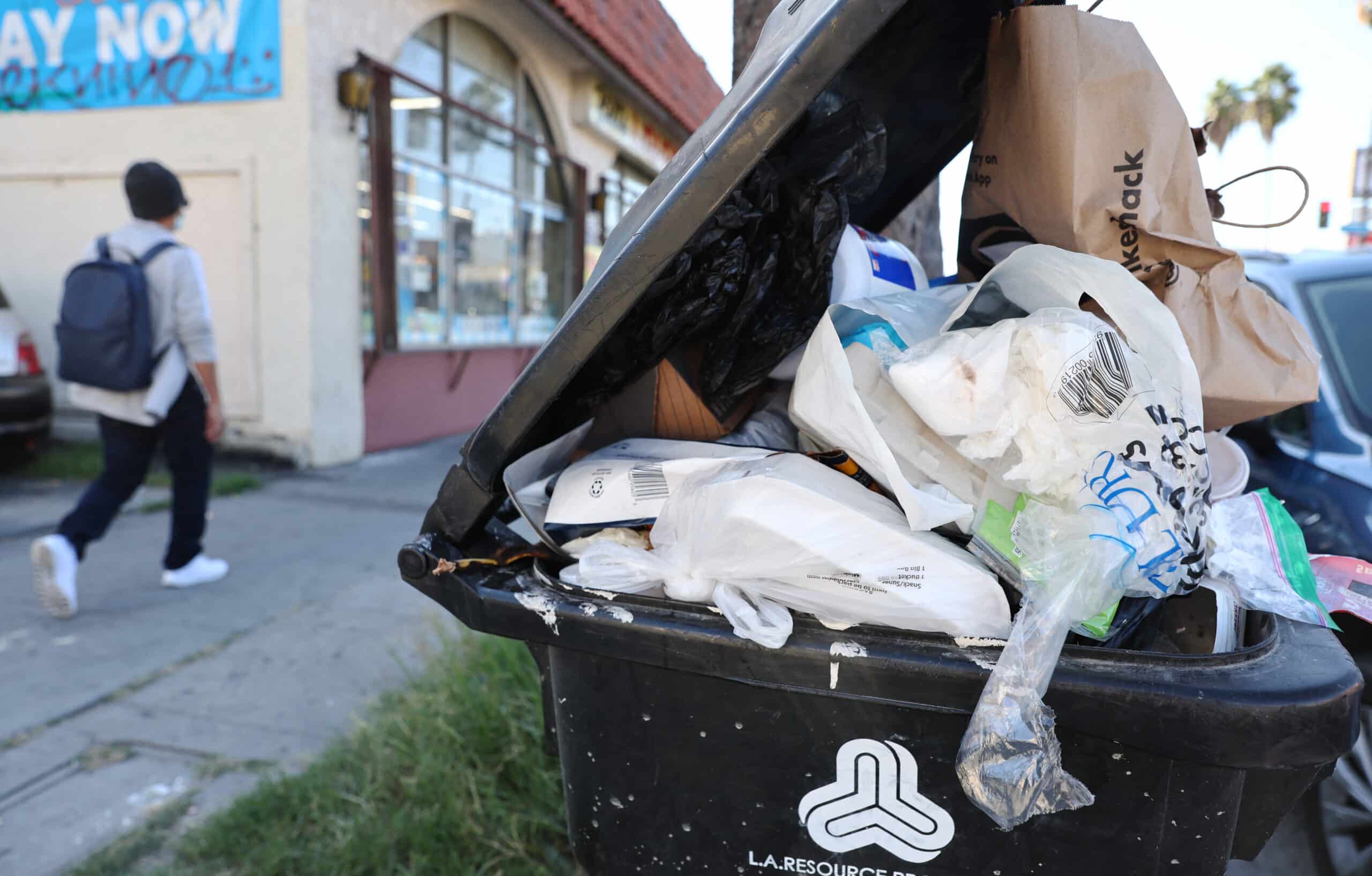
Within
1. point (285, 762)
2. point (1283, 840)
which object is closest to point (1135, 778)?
point (1283, 840)

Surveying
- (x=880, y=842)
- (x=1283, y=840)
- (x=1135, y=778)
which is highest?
(x=1135, y=778)

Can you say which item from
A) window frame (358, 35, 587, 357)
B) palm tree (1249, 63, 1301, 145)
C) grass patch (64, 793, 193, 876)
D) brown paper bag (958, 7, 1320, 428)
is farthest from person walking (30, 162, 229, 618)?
palm tree (1249, 63, 1301, 145)

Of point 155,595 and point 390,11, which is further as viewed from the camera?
point 390,11

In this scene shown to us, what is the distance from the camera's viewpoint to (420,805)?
6.71ft

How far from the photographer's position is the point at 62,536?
3.40 metres

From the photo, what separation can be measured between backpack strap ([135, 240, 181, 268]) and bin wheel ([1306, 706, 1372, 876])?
167 inches

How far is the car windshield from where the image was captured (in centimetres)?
234

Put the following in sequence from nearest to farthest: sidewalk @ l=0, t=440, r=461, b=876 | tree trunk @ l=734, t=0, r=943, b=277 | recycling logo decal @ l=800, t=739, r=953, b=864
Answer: recycling logo decal @ l=800, t=739, r=953, b=864, sidewalk @ l=0, t=440, r=461, b=876, tree trunk @ l=734, t=0, r=943, b=277

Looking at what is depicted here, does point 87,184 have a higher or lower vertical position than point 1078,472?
higher

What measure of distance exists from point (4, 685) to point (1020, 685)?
3306mm

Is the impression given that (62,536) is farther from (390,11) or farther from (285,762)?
(390,11)

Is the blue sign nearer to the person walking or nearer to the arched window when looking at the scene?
the arched window

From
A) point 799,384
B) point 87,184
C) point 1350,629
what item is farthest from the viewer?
point 87,184

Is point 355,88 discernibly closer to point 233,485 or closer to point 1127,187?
point 233,485
